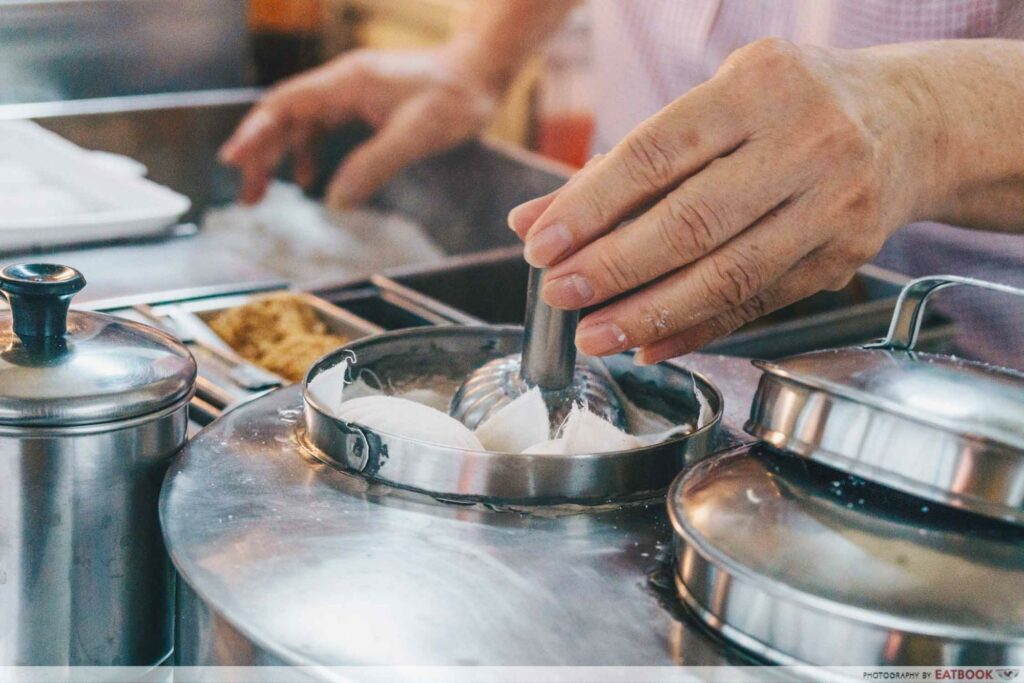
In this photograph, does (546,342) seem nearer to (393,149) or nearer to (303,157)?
(393,149)

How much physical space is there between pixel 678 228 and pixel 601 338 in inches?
4.2

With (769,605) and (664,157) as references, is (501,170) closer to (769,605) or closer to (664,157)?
(664,157)

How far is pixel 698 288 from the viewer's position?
90 cm

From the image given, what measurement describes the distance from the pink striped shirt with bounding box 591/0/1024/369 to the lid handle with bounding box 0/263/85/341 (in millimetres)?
1302

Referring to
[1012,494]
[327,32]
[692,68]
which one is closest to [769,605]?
[1012,494]

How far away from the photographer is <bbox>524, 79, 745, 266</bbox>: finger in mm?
859

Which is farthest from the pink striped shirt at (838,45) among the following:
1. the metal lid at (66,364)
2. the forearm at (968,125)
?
the metal lid at (66,364)

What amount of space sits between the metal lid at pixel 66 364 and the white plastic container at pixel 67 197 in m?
1.04

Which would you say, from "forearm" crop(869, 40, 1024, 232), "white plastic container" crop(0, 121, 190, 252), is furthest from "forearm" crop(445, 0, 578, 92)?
"forearm" crop(869, 40, 1024, 232)

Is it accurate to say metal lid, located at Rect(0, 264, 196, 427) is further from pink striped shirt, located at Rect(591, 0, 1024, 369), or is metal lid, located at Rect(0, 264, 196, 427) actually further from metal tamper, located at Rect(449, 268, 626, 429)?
pink striped shirt, located at Rect(591, 0, 1024, 369)

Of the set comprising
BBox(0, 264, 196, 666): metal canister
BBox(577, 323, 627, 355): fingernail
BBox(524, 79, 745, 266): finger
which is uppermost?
BBox(524, 79, 745, 266): finger

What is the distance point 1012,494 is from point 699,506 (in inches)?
7.4

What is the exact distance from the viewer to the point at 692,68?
6.91ft

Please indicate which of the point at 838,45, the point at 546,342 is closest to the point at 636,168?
the point at 546,342
